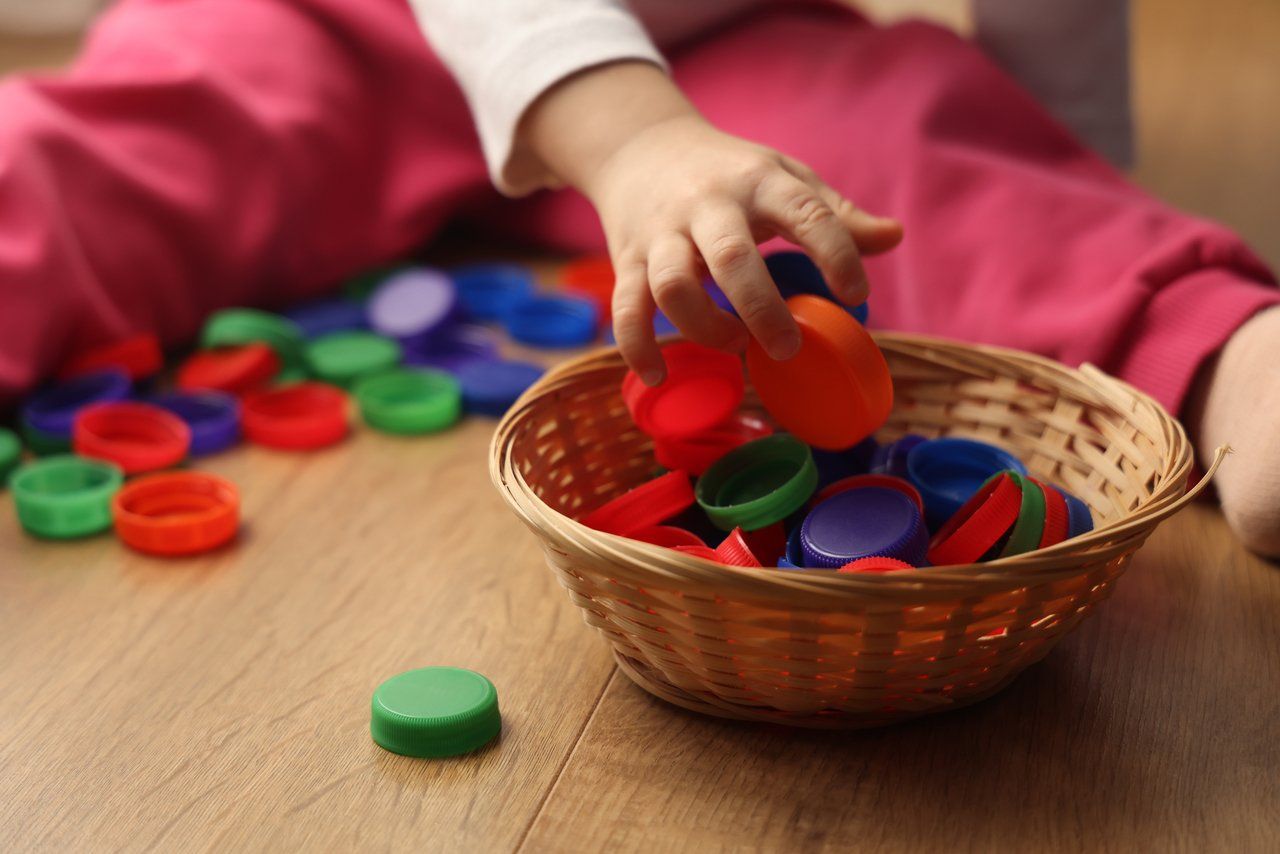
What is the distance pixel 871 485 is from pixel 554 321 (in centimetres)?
48

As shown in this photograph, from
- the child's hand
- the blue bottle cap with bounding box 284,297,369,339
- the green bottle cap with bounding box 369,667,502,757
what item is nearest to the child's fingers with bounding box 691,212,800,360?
the child's hand

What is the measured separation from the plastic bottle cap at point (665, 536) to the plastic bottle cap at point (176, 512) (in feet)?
0.92

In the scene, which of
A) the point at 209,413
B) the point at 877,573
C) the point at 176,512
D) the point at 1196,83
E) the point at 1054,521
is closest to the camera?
the point at 877,573

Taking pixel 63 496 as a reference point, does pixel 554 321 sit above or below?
below

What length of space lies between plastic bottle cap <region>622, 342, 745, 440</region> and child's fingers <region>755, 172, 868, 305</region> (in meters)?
0.09

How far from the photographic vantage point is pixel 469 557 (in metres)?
0.78

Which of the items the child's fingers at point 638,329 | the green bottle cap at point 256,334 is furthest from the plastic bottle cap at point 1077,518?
the green bottle cap at point 256,334

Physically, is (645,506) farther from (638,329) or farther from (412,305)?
(412,305)

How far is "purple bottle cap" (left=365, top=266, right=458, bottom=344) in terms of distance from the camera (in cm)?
108

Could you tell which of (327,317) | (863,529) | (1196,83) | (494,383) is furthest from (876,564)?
(1196,83)

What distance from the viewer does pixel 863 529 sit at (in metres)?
0.63

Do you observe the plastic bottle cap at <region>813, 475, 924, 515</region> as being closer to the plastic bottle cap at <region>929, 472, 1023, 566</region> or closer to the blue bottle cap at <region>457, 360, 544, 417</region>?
the plastic bottle cap at <region>929, 472, 1023, 566</region>

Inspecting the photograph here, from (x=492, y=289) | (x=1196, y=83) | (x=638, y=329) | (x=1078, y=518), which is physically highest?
(x=638, y=329)

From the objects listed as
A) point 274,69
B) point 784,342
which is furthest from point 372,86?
point 784,342
